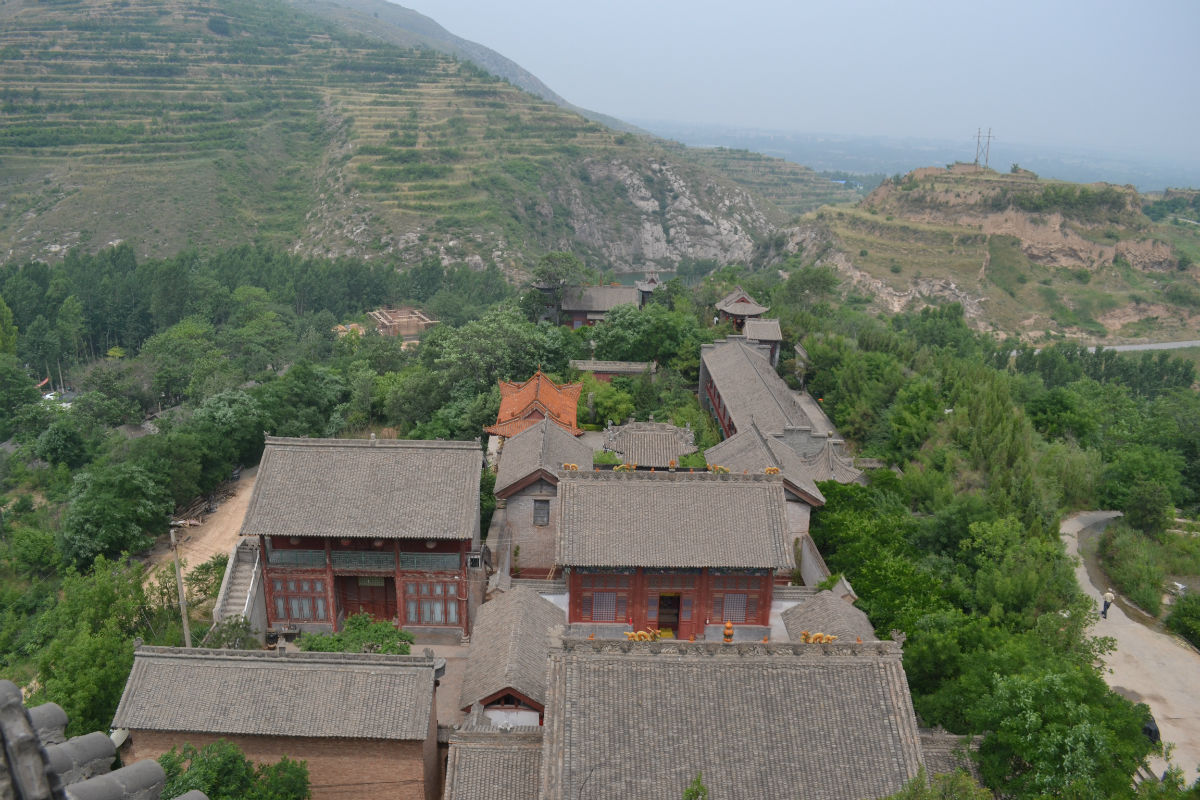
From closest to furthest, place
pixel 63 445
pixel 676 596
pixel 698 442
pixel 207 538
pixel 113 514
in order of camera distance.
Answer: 1. pixel 676 596
2. pixel 113 514
3. pixel 207 538
4. pixel 698 442
5. pixel 63 445

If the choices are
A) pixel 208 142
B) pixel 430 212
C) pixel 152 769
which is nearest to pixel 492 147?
pixel 430 212

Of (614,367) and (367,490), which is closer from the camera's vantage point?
(367,490)

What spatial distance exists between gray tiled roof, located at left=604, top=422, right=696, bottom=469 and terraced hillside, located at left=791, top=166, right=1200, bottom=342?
201 ft

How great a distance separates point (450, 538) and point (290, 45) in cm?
13905

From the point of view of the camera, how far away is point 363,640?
73.1 ft

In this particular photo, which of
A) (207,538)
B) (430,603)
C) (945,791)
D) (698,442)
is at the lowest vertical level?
(207,538)

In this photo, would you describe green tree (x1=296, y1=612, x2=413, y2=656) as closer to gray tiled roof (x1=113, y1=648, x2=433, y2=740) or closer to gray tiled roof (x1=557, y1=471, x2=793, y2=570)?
gray tiled roof (x1=113, y1=648, x2=433, y2=740)

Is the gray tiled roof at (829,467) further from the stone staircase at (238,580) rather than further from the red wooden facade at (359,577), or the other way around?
the stone staircase at (238,580)

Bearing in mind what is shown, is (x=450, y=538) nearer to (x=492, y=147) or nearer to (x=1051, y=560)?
(x=1051, y=560)

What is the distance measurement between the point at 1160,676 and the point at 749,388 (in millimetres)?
19082

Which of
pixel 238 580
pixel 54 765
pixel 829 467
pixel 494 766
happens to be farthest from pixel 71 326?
pixel 54 765

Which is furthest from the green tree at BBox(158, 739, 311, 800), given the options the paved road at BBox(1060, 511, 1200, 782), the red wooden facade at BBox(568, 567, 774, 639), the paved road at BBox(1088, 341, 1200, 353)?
the paved road at BBox(1088, 341, 1200, 353)

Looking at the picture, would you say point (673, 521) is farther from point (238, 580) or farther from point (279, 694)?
point (238, 580)

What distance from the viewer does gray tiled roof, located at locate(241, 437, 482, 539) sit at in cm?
2438
